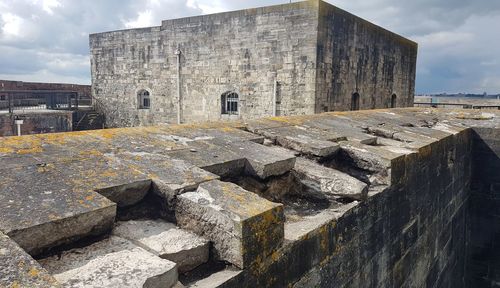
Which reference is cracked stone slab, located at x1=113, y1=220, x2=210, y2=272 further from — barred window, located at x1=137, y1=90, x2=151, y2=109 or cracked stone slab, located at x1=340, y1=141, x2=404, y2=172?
barred window, located at x1=137, y1=90, x2=151, y2=109

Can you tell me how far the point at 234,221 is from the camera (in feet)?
5.37

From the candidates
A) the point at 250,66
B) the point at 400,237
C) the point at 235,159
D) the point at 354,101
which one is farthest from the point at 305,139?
the point at 354,101

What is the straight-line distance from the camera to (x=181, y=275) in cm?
161

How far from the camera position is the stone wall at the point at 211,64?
12.6 meters

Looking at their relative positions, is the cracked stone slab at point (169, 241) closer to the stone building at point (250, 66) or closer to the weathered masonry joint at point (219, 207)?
the weathered masonry joint at point (219, 207)

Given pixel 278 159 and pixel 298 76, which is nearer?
pixel 278 159

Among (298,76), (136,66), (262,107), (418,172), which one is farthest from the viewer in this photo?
(136,66)

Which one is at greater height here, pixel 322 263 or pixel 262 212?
pixel 262 212

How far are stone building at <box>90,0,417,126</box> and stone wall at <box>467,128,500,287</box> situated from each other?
625 centimetres

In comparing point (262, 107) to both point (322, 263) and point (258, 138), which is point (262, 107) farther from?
point (322, 263)

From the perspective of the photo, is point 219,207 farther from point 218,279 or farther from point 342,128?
point 342,128

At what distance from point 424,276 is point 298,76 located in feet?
30.0

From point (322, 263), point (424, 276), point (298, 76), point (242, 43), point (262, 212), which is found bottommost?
point (424, 276)

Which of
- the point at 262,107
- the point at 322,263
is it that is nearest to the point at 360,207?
the point at 322,263
